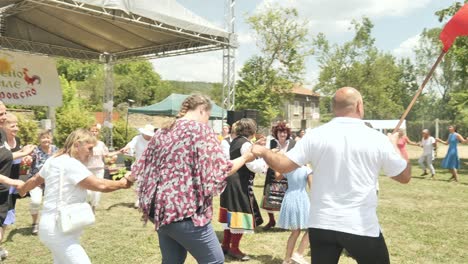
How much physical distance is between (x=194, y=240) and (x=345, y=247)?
0.93 meters

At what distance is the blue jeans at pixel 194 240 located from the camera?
2.60m

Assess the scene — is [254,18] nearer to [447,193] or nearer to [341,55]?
[341,55]

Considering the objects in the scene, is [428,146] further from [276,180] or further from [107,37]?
[107,37]

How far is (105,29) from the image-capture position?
1479 cm

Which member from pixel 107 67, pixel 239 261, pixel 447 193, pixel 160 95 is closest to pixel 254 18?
pixel 107 67

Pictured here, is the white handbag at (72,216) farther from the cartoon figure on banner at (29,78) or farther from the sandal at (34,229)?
the cartoon figure on banner at (29,78)

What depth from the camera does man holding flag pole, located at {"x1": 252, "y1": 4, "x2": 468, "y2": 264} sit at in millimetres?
2545

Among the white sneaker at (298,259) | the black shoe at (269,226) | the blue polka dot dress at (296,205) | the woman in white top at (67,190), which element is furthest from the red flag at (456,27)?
the black shoe at (269,226)

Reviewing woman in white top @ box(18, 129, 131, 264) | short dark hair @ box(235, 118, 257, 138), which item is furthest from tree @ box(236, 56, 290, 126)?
woman in white top @ box(18, 129, 131, 264)

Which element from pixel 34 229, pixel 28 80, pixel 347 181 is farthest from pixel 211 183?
pixel 28 80

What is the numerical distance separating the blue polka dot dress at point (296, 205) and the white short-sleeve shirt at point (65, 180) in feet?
8.87

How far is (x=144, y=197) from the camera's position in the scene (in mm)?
2674

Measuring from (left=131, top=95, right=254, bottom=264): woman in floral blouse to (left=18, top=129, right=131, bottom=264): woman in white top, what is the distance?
48 centimetres

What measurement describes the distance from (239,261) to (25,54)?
13.6m
